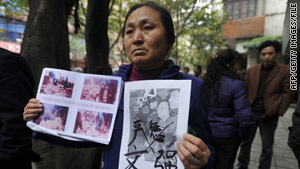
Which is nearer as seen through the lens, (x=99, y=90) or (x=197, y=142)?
(x=197, y=142)

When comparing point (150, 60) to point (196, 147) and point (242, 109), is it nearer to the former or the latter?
point (196, 147)

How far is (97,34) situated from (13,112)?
148 centimetres

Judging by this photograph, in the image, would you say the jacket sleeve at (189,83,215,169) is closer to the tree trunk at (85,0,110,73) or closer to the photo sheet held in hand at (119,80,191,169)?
the photo sheet held in hand at (119,80,191,169)

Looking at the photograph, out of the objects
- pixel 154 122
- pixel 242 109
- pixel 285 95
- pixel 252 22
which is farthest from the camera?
pixel 252 22

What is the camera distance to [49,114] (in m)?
1.07

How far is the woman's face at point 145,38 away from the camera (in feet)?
3.21

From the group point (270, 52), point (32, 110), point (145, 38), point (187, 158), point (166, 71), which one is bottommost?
point (187, 158)

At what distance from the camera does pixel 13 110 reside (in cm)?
104

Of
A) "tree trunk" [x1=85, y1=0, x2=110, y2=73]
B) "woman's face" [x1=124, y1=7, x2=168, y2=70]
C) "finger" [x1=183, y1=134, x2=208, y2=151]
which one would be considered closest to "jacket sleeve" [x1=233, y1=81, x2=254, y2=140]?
"woman's face" [x1=124, y1=7, x2=168, y2=70]

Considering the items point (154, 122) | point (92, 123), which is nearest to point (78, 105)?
point (92, 123)

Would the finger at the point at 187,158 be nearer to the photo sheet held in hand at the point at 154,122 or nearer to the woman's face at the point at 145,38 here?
Answer: the photo sheet held in hand at the point at 154,122

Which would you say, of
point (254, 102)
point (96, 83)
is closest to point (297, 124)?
point (96, 83)

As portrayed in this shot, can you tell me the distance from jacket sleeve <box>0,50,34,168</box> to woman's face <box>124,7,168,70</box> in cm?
70

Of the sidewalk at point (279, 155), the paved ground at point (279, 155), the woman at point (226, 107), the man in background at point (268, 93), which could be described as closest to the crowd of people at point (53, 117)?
the woman at point (226, 107)
